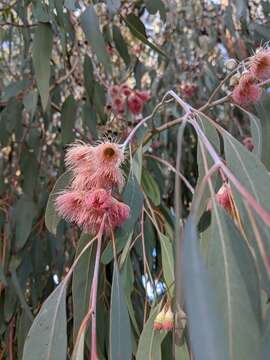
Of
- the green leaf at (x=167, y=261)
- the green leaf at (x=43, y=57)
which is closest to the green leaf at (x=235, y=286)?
the green leaf at (x=167, y=261)

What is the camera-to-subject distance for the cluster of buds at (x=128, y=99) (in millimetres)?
2057

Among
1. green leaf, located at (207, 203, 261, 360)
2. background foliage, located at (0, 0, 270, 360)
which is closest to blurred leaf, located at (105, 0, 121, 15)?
background foliage, located at (0, 0, 270, 360)

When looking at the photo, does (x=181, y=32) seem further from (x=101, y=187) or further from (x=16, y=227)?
(x=101, y=187)

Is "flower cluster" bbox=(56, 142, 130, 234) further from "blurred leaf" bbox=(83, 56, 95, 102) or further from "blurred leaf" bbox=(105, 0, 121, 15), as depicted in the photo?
"blurred leaf" bbox=(83, 56, 95, 102)

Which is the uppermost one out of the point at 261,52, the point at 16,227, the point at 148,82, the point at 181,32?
the point at 181,32

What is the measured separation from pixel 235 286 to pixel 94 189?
315 millimetres

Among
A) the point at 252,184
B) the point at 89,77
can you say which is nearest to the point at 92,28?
the point at 89,77

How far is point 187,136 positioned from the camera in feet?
8.75

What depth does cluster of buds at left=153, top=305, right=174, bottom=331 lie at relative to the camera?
0.97 meters

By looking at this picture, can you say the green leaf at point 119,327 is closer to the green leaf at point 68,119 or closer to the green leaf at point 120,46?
the green leaf at point 68,119

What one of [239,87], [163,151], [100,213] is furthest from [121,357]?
[163,151]

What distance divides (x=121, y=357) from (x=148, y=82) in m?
2.44

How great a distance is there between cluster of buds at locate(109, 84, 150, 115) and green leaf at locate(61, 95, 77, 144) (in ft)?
0.60

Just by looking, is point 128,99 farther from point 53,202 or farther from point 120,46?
point 53,202
